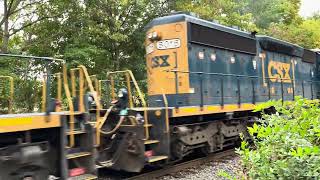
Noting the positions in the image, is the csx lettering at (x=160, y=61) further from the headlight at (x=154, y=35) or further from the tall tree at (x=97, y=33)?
the tall tree at (x=97, y=33)

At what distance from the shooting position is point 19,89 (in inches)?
243

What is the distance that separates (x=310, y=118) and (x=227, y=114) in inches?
243

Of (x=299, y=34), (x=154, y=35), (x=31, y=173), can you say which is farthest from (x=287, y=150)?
(x=299, y=34)

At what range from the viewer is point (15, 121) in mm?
4660

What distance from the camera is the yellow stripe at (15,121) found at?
4523 mm

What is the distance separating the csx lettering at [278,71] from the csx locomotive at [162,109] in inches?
1.3

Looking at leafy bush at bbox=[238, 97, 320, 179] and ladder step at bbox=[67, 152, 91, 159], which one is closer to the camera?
leafy bush at bbox=[238, 97, 320, 179]

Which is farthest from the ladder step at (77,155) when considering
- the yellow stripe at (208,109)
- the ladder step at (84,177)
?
the yellow stripe at (208,109)

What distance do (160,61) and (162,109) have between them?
1683 mm

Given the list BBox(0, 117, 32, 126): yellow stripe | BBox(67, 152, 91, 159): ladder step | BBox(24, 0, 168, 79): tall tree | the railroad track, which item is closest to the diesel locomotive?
the railroad track

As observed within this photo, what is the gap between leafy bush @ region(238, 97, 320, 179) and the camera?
8.61 feet

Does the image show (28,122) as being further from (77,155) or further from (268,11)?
(268,11)

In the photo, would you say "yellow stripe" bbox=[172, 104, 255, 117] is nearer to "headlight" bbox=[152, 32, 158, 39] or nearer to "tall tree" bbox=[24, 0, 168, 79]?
"headlight" bbox=[152, 32, 158, 39]

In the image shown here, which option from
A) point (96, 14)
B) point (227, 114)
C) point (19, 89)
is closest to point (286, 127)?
point (19, 89)
